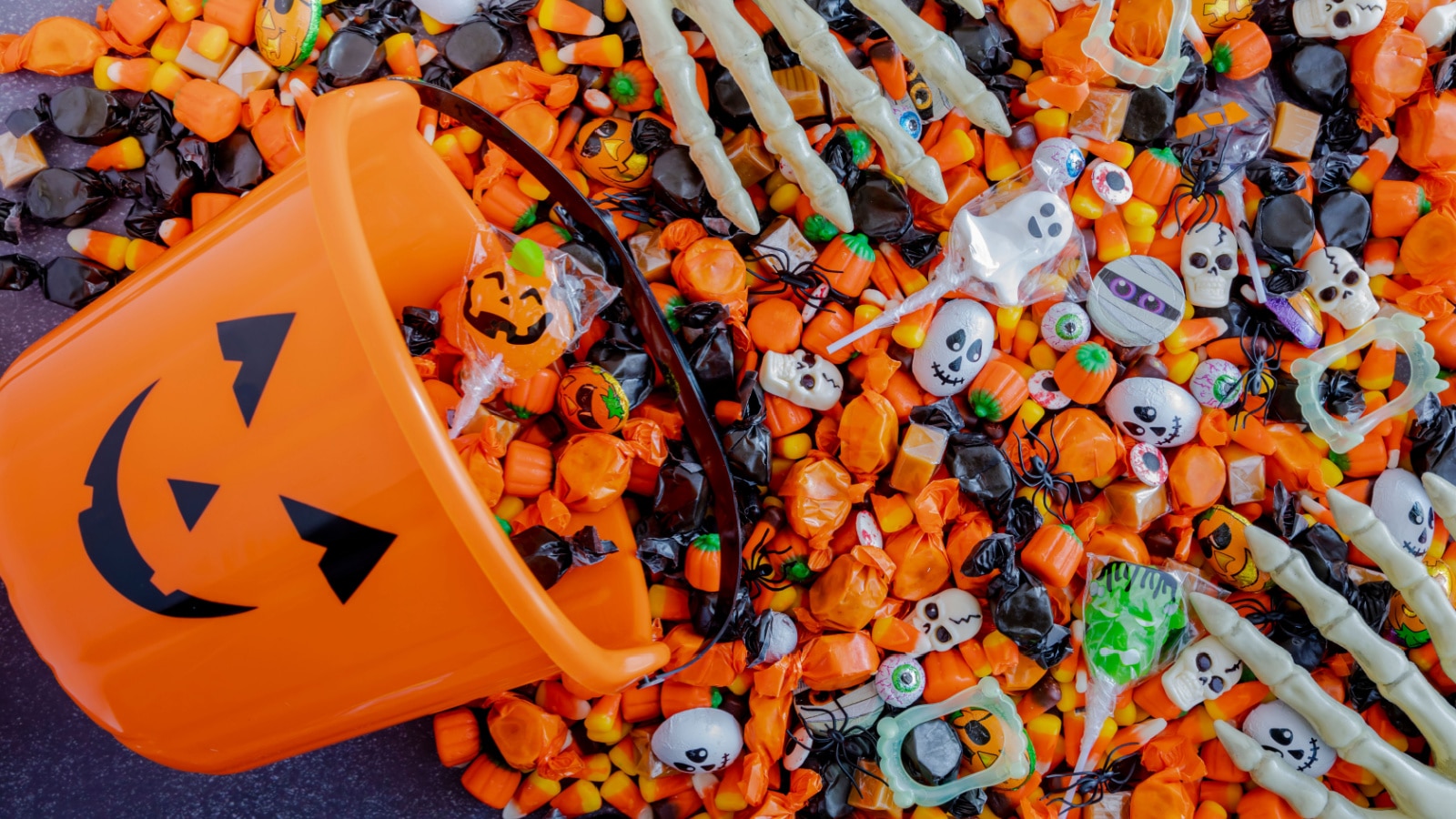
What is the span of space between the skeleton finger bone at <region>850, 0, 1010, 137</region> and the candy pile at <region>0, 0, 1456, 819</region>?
0.97 feet

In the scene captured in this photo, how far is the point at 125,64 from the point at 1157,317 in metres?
1.79

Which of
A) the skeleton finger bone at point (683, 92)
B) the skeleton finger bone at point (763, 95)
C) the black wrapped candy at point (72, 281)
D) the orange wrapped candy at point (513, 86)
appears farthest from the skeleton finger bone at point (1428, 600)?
the black wrapped candy at point (72, 281)

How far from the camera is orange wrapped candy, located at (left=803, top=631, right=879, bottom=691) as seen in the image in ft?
4.96

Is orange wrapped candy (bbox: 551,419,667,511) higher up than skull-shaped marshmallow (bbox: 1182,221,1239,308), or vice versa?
skull-shaped marshmallow (bbox: 1182,221,1239,308)

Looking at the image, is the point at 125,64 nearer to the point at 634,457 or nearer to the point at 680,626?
the point at 634,457

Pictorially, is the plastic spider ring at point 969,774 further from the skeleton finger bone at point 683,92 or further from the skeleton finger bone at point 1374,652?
the skeleton finger bone at point 683,92

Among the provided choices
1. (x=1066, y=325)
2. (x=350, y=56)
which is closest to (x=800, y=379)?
(x=1066, y=325)

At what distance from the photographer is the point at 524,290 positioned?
1.24m

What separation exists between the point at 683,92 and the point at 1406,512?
53.3 inches

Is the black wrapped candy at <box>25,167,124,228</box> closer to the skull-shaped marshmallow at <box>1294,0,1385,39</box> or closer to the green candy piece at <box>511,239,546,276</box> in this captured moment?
the green candy piece at <box>511,239,546,276</box>

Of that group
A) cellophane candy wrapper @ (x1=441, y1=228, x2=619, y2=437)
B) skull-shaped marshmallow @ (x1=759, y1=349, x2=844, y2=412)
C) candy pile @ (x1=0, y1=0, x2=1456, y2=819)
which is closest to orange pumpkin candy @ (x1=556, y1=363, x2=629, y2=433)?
candy pile @ (x1=0, y1=0, x2=1456, y2=819)

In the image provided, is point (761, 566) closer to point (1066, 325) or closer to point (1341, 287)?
point (1066, 325)

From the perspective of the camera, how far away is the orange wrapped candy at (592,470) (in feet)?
4.68

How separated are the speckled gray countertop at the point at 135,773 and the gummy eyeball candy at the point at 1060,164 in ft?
4.64
